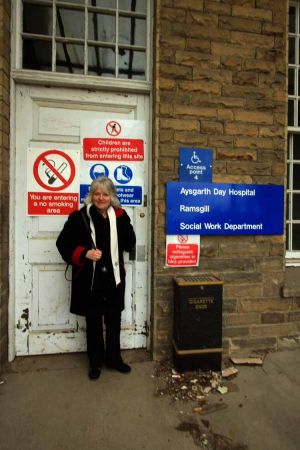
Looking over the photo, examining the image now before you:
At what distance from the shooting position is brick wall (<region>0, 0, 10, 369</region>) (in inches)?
105

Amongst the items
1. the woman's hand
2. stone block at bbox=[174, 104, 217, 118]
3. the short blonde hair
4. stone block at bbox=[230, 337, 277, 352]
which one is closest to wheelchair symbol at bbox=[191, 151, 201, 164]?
stone block at bbox=[174, 104, 217, 118]

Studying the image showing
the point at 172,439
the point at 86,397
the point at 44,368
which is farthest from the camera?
the point at 44,368

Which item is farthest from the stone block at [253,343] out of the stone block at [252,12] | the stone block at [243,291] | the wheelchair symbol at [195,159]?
the stone block at [252,12]

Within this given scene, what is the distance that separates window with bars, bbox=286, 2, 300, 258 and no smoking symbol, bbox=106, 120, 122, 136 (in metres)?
1.98

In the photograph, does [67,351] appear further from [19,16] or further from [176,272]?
[19,16]

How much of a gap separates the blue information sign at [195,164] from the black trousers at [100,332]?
1456 mm

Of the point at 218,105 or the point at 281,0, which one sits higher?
the point at 281,0

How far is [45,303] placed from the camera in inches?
118

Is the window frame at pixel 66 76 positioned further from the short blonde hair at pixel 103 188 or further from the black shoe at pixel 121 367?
the black shoe at pixel 121 367

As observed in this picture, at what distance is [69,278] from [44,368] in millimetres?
871

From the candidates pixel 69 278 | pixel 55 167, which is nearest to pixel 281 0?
pixel 55 167

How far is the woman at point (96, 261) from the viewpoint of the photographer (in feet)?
8.62

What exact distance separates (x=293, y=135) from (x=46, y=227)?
118 inches

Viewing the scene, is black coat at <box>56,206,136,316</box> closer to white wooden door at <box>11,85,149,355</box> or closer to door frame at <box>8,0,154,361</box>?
white wooden door at <box>11,85,149,355</box>
